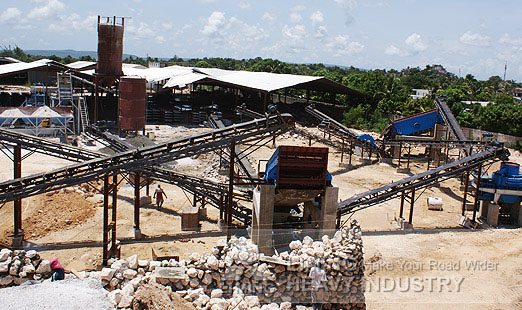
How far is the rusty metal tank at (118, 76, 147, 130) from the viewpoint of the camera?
40094 mm

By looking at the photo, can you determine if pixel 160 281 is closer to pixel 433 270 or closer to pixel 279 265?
pixel 279 265

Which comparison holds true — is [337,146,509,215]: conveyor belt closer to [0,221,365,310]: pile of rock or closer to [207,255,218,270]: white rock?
[0,221,365,310]: pile of rock

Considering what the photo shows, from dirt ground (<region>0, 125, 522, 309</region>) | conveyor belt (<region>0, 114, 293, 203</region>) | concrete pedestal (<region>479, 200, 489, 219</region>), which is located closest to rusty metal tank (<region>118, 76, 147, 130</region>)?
dirt ground (<region>0, 125, 522, 309</region>)

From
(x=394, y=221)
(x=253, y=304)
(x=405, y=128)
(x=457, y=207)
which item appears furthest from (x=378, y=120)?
(x=253, y=304)

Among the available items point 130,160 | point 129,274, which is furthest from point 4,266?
point 130,160

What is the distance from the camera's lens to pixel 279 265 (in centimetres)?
1300

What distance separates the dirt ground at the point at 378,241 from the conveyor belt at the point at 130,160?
107 inches

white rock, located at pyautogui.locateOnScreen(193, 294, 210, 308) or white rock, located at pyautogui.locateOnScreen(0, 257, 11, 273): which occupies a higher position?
white rock, located at pyautogui.locateOnScreen(0, 257, 11, 273)

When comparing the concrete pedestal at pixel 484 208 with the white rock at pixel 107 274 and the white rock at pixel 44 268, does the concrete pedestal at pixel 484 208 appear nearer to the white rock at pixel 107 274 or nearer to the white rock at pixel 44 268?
the white rock at pixel 107 274

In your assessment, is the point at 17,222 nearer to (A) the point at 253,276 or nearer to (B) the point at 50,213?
(B) the point at 50,213

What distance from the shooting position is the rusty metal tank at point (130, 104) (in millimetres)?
40094

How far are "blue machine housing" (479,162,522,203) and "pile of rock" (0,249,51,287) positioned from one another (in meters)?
21.3

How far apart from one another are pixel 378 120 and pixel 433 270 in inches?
1518

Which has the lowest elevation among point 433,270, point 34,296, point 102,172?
point 433,270
